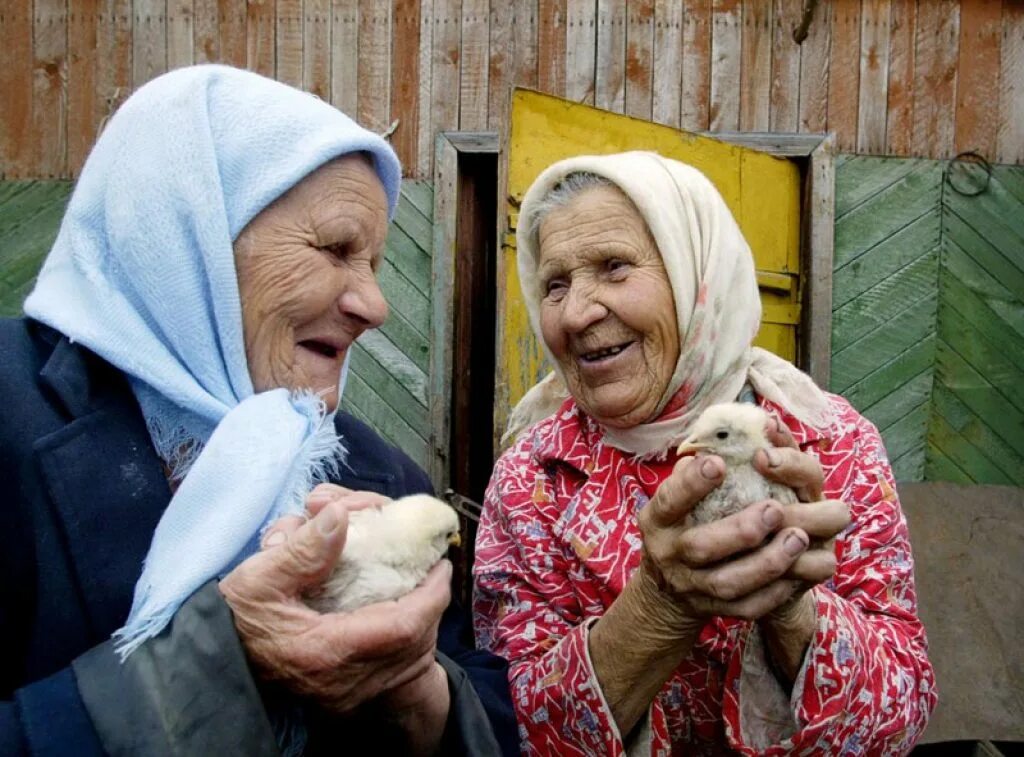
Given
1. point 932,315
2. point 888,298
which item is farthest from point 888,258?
point 932,315

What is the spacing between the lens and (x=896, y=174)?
5523mm

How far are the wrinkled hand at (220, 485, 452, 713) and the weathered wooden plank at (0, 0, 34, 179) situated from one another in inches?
202

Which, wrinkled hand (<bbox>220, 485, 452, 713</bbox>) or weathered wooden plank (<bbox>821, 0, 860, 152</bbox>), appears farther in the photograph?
weathered wooden plank (<bbox>821, 0, 860, 152</bbox>)

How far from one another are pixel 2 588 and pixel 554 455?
1357mm

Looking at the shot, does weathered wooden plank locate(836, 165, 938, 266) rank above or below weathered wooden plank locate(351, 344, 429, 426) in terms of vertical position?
above

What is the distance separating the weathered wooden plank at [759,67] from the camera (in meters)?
5.48

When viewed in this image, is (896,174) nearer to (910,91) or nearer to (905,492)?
(910,91)

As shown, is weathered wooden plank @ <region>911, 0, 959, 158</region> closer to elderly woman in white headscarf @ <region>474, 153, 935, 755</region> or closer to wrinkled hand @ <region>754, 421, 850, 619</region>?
elderly woman in white headscarf @ <region>474, 153, 935, 755</region>

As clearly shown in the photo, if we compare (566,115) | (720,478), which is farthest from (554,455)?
(566,115)

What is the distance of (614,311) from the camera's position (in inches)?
94.2

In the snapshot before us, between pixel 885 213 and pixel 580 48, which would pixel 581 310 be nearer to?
pixel 580 48

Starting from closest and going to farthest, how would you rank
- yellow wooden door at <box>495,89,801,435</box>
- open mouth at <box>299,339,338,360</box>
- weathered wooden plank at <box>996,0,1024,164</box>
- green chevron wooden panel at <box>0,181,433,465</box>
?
1. open mouth at <box>299,339,338,360</box>
2. yellow wooden door at <box>495,89,801,435</box>
3. weathered wooden plank at <box>996,0,1024,164</box>
4. green chevron wooden panel at <box>0,181,433,465</box>

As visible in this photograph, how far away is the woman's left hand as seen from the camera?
1.88 meters

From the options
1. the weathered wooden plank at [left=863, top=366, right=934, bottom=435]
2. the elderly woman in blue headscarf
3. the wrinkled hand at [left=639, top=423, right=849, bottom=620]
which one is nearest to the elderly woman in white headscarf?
the wrinkled hand at [left=639, top=423, right=849, bottom=620]
